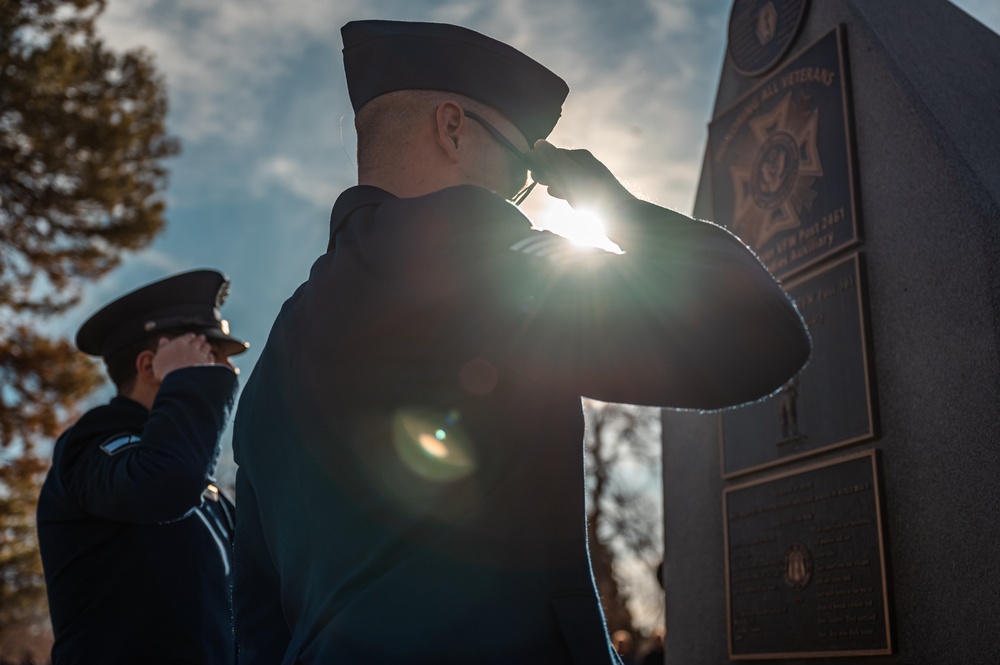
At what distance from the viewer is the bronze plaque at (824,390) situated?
3406 millimetres

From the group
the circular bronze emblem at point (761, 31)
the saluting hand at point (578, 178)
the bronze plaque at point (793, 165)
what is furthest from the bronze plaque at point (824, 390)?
the saluting hand at point (578, 178)

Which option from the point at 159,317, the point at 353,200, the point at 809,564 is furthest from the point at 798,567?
the point at 353,200

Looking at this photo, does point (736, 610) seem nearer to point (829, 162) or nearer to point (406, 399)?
point (829, 162)

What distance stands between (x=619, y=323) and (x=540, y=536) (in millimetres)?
297

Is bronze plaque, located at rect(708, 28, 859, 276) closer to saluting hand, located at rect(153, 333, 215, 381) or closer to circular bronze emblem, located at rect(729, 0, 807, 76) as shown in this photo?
circular bronze emblem, located at rect(729, 0, 807, 76)

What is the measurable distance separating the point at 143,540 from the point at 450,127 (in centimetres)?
174

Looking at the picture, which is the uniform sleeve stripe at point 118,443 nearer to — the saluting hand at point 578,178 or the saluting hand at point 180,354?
the saluting hand at point 180,354

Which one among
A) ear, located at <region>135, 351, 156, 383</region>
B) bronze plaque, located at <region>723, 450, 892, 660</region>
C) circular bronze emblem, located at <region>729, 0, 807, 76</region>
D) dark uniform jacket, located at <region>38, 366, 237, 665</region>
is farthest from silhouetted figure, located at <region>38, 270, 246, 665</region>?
circular bronze emblem, located at <region>729, 0, 807, 76</region>

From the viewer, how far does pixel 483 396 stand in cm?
134

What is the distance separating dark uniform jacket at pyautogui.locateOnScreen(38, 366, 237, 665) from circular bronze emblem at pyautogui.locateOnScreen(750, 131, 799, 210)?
2.32 metres

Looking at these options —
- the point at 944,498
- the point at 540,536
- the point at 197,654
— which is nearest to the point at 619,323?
the point at 540,536

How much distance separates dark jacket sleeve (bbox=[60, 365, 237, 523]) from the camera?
2664 mm

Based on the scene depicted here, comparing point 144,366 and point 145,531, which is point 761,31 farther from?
point 145,531

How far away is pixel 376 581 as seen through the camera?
1.28m
